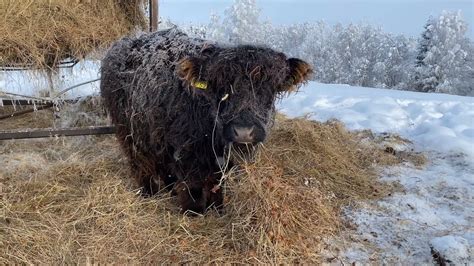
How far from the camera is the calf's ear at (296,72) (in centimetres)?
350

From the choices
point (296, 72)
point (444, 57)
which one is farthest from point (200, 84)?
point (444, 57)

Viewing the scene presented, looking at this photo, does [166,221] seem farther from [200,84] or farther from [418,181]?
[418,181]

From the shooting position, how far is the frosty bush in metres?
50.6

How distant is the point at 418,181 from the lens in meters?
4.59

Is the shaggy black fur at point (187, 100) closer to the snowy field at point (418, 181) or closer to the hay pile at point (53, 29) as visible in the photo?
the hay pile at point (53, 29)

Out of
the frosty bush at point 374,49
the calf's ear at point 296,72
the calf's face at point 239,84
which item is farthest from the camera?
the frosty bush at point 374,49

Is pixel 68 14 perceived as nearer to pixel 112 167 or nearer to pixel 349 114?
pixel 112 167

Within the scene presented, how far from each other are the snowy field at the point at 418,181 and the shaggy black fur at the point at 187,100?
1156mm

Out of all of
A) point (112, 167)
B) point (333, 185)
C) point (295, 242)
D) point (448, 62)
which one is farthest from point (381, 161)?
point (448, 62)

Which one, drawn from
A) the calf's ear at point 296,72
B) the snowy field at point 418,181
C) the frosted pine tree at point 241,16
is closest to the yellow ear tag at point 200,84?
the calf's ear at point 296,72

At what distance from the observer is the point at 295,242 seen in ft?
10.2

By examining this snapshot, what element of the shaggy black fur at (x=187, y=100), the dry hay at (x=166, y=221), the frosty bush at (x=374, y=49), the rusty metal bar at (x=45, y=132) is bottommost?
the frosty bush at (x=374, y=49)

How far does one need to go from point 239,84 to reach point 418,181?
7.74ft

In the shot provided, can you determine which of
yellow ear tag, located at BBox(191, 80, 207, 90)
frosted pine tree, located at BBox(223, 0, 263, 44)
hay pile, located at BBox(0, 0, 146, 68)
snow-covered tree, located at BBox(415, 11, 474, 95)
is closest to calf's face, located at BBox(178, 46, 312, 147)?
yellow ear tag, located at BBox(191, 80, 207, 90)
